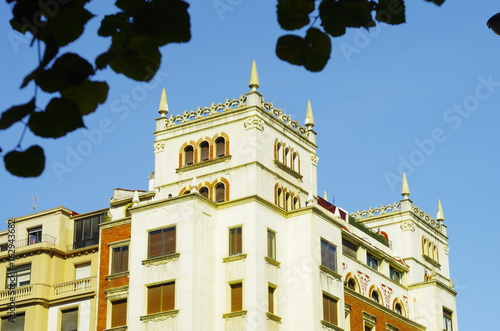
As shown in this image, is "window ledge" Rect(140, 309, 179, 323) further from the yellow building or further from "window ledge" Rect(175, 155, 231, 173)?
"window ledge" Rect(175, 155, 231, 173)

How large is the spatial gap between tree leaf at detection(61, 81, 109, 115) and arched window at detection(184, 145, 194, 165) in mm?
45178

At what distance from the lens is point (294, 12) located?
5523 millimetres

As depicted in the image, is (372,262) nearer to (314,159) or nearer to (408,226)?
(408,226)

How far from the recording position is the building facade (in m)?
44.8

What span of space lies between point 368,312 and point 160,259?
13.7m

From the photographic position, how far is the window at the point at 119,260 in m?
48.0

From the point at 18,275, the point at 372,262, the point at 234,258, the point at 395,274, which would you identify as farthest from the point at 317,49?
the point at 395,274

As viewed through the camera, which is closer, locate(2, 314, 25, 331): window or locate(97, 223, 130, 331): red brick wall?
locate(97, 223, 130, 331): red brick wall

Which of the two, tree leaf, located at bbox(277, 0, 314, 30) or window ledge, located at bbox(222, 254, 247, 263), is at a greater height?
window ledge, located at bbox(222, 254, 247, 263)

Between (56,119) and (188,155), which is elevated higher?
(188,155)

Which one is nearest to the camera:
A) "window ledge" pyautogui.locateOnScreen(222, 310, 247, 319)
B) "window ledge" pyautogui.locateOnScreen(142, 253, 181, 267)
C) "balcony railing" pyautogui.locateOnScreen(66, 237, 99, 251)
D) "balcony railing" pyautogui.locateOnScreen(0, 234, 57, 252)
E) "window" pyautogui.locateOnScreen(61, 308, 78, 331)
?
"window ledge" pyautogui.locateOnScreen(222, 310, 247, 319)

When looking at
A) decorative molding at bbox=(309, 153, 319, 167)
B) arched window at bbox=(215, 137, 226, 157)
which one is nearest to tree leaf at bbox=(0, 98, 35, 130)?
arched window at bbox=(215, 137, 226, 157)

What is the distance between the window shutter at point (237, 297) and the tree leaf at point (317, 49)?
39.6 m

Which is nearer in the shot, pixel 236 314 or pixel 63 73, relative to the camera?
pixel 63 73
